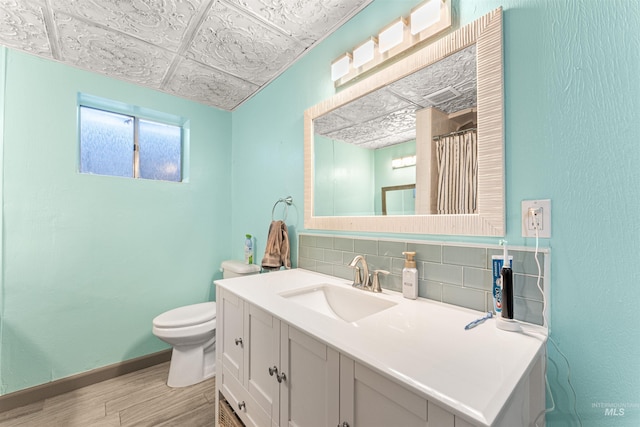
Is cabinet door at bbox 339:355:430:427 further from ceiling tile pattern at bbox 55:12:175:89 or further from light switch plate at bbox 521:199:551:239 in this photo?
ceiling tile pattern at bbox 55:12:175:89

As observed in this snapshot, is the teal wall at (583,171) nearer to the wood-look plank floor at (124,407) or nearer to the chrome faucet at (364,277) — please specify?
the chrome faucet at (364,277)

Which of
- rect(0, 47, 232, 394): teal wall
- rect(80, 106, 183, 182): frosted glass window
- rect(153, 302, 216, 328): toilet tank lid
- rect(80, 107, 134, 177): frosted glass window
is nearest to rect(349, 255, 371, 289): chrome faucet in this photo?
rect(153, 302, 216, 328): toilet tank lid

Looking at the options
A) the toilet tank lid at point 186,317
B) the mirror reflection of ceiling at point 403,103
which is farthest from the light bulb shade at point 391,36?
the toilet tank lid at point 186,317

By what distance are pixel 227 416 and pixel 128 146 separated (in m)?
2.16

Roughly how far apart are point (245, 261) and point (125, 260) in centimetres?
88

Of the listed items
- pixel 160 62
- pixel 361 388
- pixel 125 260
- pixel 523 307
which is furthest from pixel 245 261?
pixel 523 307

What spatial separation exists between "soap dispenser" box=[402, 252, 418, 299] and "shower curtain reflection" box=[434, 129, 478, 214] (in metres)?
0.22

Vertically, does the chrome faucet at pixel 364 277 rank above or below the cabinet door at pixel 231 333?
above

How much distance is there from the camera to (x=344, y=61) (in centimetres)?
135

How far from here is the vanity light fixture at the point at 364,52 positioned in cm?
121

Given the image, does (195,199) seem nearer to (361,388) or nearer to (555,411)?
(361,388)

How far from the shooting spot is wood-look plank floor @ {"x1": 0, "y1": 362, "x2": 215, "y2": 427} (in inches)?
57.2

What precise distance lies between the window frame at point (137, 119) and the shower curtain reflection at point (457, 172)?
2.08 metres

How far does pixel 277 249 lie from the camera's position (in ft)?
5.64
